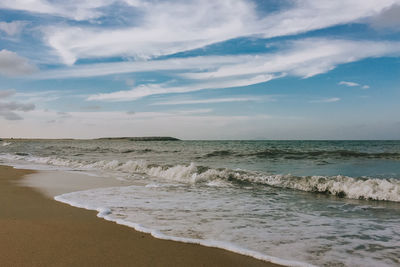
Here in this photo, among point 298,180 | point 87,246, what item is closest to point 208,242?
point 87,246

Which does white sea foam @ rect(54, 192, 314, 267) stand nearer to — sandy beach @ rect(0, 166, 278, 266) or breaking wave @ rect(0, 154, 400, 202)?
sandy beach @ rect(0, 166, 278, 266)

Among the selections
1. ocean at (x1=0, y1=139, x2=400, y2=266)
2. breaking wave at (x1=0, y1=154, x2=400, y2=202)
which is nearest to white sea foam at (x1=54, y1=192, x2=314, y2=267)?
ocean at (x1=0, y1=139, x2=400, y2=266)

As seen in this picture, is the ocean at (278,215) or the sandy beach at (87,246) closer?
the sandy beach at (87,246)

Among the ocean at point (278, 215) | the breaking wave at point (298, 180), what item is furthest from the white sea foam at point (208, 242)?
the breaking wave at point (298, 180)

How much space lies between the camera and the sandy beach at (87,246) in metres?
3.74

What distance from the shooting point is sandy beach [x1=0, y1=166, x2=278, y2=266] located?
12.3 ft

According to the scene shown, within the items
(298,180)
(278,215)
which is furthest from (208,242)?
(298,180)

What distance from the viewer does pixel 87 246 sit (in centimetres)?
423

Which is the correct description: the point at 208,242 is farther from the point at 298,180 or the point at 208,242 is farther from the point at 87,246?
the point at 298,180

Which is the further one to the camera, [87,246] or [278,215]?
[278,215]

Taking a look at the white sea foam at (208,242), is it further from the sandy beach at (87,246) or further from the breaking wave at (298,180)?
the breaking wave at (298,180)

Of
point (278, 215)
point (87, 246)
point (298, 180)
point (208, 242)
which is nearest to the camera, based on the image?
point (87, 246)

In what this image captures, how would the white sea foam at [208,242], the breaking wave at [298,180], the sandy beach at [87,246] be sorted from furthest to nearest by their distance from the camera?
the breaking wave at [298,180], the white sea foam at [208,242], the sandy beach at [87,246]

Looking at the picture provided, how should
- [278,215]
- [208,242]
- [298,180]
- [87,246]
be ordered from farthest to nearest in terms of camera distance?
[298,180], [278,215], [208,242], [87,246]
